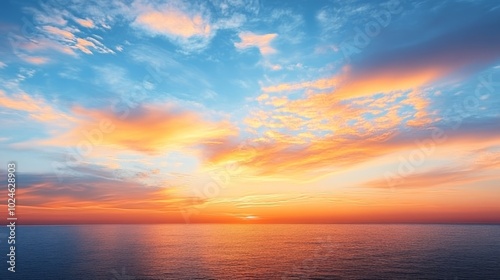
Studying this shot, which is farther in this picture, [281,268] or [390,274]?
[281,268]

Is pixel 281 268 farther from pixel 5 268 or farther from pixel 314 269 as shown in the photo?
pixel 5 268

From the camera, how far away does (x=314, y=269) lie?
9944cm

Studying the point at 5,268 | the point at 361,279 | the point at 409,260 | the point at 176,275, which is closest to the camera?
the point at 361,279

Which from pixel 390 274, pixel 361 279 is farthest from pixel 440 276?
pixel 361 279

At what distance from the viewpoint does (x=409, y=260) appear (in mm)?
114625

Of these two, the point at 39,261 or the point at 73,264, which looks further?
the point at 39,261

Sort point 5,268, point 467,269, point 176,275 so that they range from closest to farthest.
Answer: point 176,275 → point 467,269 → point 5,268

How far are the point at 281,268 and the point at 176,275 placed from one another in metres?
37.1

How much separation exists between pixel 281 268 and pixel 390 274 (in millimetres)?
35803

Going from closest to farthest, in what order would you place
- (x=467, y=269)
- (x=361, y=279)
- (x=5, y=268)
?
1. (x=361, y=279)
2. (x=467, y=269)
3. (x=5, y=268)

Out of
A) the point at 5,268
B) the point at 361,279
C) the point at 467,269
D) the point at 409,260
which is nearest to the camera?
the point at 361,279

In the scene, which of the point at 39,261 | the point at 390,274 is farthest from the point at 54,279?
the point at 390,274

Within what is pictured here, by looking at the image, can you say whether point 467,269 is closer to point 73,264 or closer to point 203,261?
point 203,261

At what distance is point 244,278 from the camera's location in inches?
3467
